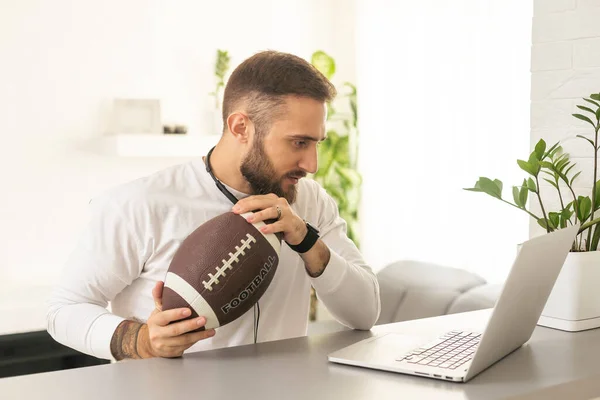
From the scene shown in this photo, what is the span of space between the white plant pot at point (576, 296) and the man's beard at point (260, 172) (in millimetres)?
715

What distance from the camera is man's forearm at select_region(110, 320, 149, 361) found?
1.74 meters

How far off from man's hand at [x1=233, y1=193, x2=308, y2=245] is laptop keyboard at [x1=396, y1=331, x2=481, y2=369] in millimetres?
380

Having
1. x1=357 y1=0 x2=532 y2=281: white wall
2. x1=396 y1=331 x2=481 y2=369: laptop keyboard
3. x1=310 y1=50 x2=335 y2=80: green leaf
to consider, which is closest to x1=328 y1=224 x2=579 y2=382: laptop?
x1=396 y1=331 x2=481 y2=369: laptop keyboard

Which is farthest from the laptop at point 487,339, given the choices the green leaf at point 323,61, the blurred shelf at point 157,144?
the green leaf at point 323,61

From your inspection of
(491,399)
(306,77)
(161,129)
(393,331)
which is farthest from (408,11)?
(491,399)

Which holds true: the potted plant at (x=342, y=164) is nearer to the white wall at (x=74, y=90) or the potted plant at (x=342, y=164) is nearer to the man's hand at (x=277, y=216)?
the white wall at (x=74, y=90)

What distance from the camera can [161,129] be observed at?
4344 millimetres

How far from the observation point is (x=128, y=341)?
1774 millimetres

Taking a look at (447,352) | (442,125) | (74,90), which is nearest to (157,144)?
(74,90)

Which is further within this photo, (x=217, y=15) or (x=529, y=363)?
(x=217, y=15)

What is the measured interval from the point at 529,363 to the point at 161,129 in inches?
120

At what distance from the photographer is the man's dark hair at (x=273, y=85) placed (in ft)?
6.79

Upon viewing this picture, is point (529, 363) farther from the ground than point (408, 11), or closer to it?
closer to it

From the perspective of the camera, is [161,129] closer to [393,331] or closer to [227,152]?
[227,152]
